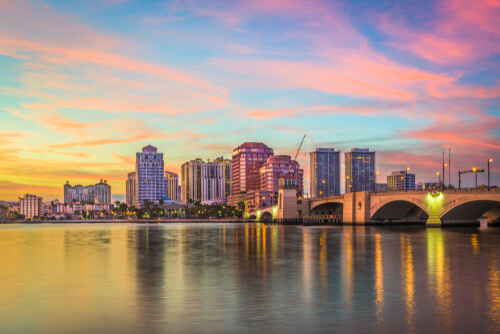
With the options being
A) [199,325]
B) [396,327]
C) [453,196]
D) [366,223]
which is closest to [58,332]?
[199,325]

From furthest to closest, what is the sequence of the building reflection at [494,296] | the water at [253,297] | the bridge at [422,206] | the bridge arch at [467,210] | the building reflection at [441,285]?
1. the bridge arch at [467,210]
2. the bridge at [422,206]
3. the building reflection at [441,285]
4. the water at [253,297]
5. the building reflection at [494,296]

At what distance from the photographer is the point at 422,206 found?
120 meters

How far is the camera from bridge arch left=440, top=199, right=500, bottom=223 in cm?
11194

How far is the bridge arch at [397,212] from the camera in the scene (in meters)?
138

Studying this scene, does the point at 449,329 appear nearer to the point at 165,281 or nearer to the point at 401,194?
the point at 165,281

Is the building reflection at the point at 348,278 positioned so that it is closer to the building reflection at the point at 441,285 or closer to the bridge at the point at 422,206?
the building reflection at the point at 441,285

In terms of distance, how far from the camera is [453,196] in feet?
371

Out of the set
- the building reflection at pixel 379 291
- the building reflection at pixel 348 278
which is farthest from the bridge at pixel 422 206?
the building reflection at pixel 379 291

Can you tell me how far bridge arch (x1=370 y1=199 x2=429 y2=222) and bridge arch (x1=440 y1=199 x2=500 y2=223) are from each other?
9.83 m

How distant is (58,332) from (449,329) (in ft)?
43.9

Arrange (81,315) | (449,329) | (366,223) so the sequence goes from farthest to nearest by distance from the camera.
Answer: (366,223), (81,315), (449,329)

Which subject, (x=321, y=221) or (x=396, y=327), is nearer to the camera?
(x=396, y=327)

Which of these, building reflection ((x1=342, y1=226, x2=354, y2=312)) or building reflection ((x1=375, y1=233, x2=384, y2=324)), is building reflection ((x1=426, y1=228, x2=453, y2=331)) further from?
building reflection ((x1=342, y1=226, x2=354, y2=312))

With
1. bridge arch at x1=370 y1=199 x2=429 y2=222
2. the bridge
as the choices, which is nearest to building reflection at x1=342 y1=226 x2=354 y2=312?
the bridge
